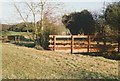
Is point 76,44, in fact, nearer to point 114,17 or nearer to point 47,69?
point 114,17

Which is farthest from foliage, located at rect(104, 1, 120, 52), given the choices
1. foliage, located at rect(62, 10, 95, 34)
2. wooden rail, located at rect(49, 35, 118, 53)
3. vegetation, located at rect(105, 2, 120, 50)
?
foliage, located at rect(62, 10, 95, 34)

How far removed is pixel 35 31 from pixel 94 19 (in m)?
8.08

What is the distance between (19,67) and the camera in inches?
340

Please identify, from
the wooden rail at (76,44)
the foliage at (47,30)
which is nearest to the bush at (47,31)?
the foliage at (47,30)

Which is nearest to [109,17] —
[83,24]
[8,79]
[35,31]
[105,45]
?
[105,45]

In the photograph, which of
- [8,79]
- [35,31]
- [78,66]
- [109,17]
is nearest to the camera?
[8,79]

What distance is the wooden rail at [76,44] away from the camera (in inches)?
728

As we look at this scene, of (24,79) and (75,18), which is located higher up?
(75,18)

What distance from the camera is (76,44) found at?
A: 19859 mm

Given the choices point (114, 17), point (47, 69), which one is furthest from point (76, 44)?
point (47, 69)

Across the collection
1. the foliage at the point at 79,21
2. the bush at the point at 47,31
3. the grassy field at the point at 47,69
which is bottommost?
the grassy field at the point at 47,69

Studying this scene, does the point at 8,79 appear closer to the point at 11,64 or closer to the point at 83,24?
the point at 11,64

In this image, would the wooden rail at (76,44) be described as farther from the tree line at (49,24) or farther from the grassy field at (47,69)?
the grassy field at (47,69)

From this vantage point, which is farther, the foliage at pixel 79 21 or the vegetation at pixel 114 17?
the foliage at pixel 79 21
